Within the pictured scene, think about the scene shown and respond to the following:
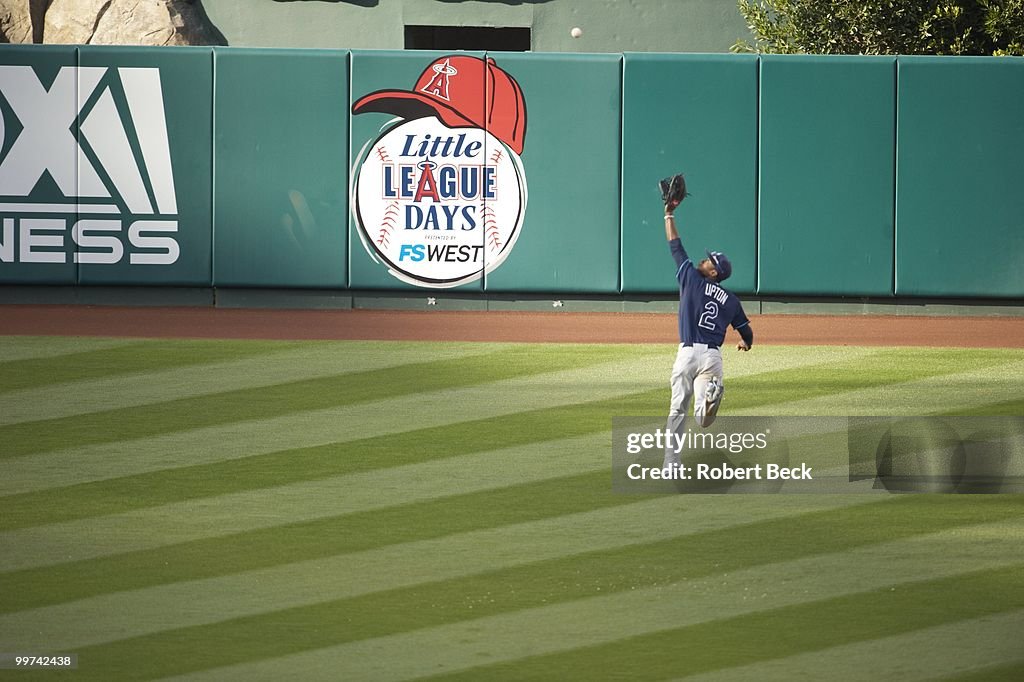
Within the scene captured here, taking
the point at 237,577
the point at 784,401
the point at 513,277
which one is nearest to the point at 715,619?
the point at 237,577

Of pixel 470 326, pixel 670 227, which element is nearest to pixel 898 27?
pixel 470 326

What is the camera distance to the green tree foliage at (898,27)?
17375 mm

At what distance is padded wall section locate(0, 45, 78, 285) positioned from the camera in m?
15.8

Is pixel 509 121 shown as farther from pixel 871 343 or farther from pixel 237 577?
pixel 237 577

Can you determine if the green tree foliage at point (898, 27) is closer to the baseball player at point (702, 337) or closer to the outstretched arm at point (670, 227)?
the outstretched arm at point (670, 227)

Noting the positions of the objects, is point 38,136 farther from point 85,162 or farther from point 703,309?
point 703,309

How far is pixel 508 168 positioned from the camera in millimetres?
15953

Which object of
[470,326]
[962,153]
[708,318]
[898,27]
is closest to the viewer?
[708,318]

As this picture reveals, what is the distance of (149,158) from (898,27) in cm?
878

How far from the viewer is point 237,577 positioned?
20.9 ft

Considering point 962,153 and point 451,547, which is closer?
point 451,547

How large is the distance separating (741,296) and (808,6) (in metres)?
4.11

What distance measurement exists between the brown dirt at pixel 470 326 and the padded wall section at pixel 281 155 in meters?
0.74

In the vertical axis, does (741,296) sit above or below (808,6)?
below
